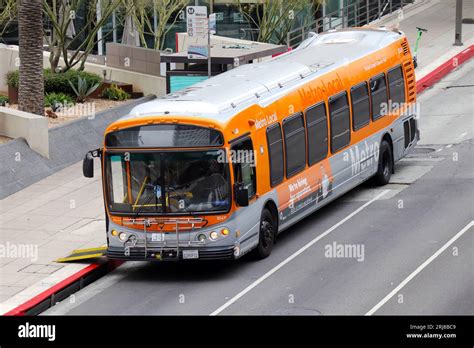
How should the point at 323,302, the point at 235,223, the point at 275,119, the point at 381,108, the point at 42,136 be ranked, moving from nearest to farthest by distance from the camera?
the point at 323,302 → the point at 235,223 → the point at 275,119 → the point at 381,108 → the point at 42,136

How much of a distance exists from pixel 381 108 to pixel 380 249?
5461 millimetres

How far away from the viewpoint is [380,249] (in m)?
20.6

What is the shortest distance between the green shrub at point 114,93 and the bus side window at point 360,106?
9.73 m

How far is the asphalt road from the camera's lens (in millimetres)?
17906

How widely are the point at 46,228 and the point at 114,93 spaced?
1020 cm

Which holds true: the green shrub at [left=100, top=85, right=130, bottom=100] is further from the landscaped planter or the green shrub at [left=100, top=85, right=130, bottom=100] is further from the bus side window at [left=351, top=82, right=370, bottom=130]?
the bus side window at [left=351, top=82, right=370, bottom=130]

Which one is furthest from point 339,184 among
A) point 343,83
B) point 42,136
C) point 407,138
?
point 42,136

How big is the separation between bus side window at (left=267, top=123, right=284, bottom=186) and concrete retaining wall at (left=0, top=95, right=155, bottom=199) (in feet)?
23.0

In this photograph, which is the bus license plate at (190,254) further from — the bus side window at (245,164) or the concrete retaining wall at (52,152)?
the concrete retaining wall at (52,152)

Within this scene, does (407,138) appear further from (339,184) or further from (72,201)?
(72,201)

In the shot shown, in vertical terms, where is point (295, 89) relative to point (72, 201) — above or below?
above

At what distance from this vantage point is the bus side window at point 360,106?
24.2 m

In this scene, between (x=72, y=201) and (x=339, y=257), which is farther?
(x=72, y=201)

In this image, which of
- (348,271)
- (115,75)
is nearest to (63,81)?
(115,75)
